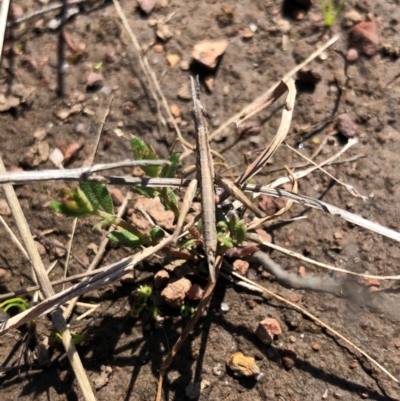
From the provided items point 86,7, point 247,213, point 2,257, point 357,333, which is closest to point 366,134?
point 247,213

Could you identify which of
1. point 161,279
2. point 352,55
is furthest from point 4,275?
point 352,55

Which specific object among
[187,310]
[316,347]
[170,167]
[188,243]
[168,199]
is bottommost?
[316,347]

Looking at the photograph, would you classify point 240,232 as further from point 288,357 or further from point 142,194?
point 288,357

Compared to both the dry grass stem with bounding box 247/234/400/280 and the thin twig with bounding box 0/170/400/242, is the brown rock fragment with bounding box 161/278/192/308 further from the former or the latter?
the thin twig with bounding box 0/170/400/242

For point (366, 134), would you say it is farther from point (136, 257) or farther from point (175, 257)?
point (136, 257)

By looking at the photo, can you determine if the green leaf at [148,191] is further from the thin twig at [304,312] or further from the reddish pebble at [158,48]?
the reddish pebble at [158,48]

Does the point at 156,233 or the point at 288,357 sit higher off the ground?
the point at 156,233

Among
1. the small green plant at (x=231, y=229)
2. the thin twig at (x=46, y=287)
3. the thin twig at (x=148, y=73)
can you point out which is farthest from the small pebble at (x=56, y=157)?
the small green plant at (x=231, y=229)

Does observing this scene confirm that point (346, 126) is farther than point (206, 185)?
Yes
